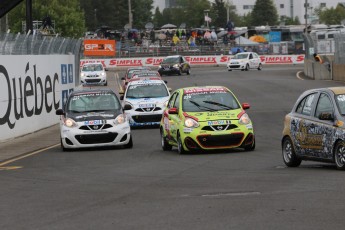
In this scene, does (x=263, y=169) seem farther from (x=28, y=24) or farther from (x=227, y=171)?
(x=28, y=24)

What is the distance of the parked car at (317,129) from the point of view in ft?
50.1

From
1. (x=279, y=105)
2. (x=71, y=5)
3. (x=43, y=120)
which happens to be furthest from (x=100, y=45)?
(x=43, y=120)

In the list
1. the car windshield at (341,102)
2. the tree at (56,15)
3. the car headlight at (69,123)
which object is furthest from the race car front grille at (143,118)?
the tree at (56,15)

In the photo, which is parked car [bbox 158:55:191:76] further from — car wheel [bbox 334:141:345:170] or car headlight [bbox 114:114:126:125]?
car wheel [bbox 334:141:345:170]

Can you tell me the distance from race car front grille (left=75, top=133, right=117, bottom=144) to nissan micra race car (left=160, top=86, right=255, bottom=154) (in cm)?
179

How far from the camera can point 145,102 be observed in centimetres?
3059

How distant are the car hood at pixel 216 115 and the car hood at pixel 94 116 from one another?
2.89m

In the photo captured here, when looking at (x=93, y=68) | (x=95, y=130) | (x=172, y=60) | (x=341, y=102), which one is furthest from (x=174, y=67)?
(x=341, y=102)

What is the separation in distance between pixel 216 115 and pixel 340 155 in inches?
231

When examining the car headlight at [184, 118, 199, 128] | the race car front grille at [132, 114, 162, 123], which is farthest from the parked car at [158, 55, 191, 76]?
the car headlight at [184, 118, 199, 128]

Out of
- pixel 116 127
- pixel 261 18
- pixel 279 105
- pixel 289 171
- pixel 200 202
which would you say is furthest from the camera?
pixel 261 18

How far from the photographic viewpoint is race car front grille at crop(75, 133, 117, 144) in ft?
75.5

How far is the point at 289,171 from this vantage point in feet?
51.9

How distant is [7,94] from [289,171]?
1310 centimetres
